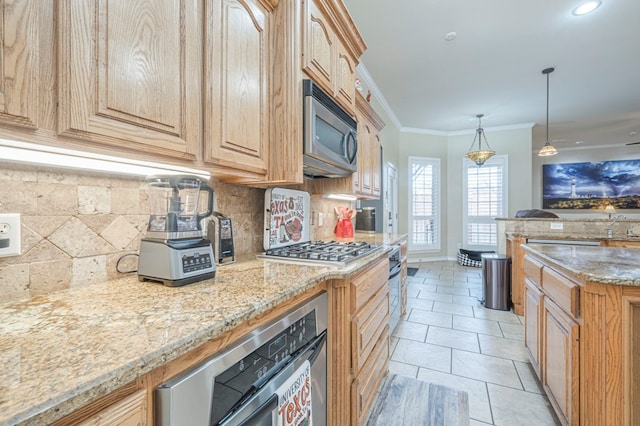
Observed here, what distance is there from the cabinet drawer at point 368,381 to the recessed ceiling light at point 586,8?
3.34m

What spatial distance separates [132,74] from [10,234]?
571 mm

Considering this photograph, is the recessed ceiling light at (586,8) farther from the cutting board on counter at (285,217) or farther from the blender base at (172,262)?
the blender base at (172,262)

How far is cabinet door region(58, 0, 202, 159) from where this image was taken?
699 mm

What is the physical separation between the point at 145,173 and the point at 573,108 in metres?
6.68

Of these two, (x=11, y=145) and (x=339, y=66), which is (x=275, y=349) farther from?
(x=339, y=66)

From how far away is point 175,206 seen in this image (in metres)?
1.10

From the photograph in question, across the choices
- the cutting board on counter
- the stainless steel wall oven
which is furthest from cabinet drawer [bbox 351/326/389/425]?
the cutting board on counter

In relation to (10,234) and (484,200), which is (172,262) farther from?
(484,200)

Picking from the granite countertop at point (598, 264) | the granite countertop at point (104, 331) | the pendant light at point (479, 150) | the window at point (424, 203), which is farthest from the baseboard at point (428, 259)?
the granite countertop at point (104, 331)

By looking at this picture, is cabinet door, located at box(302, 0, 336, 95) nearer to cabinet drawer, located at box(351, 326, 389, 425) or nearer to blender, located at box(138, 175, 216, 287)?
blender, located at box(138, 175, 216, 287)

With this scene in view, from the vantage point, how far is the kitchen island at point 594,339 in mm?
1160

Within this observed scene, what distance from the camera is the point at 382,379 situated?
1912 millimetres

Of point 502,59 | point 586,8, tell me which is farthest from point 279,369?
point 502,59

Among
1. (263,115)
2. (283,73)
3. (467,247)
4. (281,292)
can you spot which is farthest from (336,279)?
(467,247)
